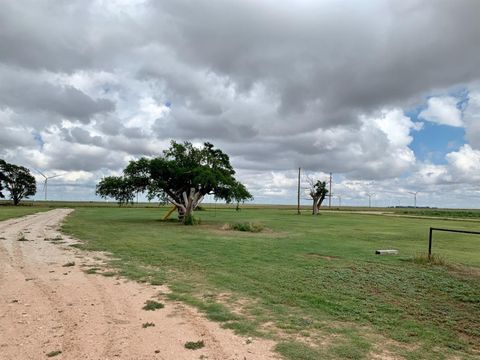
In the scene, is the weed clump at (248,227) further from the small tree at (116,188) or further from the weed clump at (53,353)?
the weed clump at (53,353)

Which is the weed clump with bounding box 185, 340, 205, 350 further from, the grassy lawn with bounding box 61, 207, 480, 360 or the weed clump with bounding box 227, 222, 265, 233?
the weed clump with bounding box 227, 222, 265, 233

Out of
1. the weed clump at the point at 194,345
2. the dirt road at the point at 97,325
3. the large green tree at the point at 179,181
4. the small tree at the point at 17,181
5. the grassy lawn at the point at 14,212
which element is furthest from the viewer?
the small tree at the point at 17,181

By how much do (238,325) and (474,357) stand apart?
3271 millimetres

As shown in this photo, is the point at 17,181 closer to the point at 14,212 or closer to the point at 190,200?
the point at 14,212

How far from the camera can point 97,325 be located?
5.75 metres

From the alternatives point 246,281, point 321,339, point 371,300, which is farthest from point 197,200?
point 321,339

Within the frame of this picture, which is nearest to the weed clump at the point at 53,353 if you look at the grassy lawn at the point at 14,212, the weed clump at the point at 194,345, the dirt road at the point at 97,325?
the dirt road at the point at 97,325

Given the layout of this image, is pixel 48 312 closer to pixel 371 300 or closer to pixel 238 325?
pixel 238 325

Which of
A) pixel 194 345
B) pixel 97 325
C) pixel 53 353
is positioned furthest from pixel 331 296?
pixel 53 353

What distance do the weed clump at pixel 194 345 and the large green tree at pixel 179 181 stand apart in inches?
983

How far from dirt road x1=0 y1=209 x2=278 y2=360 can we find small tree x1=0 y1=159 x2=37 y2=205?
88859 millimetres

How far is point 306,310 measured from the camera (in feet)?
22.5

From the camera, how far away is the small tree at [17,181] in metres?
84.8

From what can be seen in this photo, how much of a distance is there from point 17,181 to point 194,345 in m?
95.5
